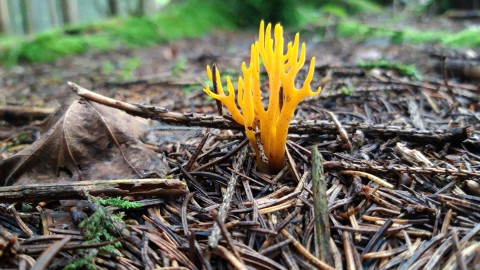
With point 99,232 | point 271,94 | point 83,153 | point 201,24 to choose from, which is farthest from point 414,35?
point 99,232

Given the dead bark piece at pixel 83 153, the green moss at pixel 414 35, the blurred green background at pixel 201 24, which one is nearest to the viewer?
the dead bark piece at pixel 83 153

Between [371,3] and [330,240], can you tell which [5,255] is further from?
[371,3]

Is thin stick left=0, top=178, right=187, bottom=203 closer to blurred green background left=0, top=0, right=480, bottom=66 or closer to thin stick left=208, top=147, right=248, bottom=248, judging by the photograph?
thin stick left=208, top=147, right=248, bottom=248

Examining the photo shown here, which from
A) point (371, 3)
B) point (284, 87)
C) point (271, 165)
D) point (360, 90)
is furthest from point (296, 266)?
point (371, 3)

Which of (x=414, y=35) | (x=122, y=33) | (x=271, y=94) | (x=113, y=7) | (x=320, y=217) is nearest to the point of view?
(x=320, y=217)

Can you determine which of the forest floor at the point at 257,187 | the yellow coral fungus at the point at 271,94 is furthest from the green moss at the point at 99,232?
the yellow coral fungus at the point at 271,94

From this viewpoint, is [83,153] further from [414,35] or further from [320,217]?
[414,35]

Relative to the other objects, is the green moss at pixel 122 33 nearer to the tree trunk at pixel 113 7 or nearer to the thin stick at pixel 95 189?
the tree trunk at pixel 113 7
